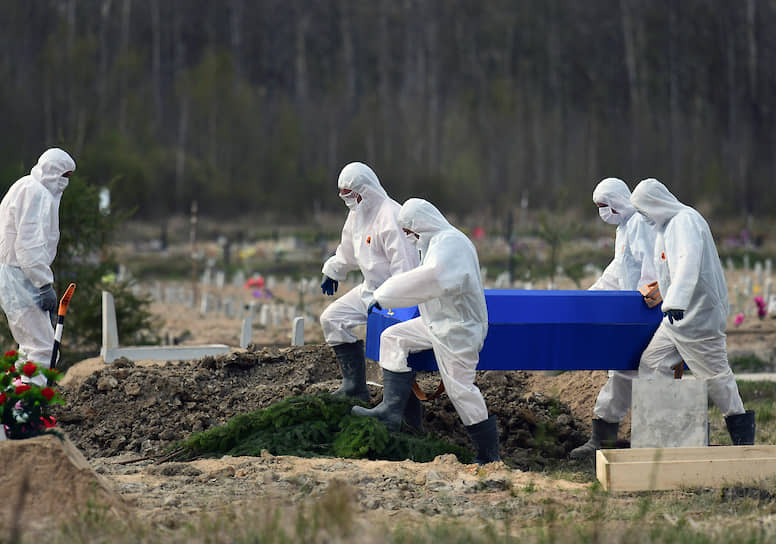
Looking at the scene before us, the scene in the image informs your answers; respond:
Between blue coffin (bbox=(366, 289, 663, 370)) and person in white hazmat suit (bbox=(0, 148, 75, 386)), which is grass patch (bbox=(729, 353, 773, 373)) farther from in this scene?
person in white hazmat suit (bbox=(0, 148, 75, 386))

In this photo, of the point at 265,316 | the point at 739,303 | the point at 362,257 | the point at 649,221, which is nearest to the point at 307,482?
the point at 362,257

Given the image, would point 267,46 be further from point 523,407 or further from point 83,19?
point 523,407

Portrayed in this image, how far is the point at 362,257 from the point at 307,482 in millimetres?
2626

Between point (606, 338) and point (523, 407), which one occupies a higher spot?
point (606, 338)

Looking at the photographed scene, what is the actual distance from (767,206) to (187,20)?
94.1ft

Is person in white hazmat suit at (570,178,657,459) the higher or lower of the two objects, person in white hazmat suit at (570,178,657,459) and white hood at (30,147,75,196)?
the lower

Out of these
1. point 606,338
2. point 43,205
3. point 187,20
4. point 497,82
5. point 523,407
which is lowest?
point 523,407

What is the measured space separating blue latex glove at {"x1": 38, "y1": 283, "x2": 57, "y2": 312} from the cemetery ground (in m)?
0.79

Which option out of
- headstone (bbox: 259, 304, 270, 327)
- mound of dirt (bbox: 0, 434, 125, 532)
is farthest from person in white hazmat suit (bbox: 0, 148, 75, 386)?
headstone (bbox: 259, 304, 270, 327)

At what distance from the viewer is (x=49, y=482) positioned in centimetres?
540

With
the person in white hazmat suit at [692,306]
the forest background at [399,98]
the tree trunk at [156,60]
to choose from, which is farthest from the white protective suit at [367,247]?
the tree trunk at [156,60]

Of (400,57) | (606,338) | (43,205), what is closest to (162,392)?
(43,205)

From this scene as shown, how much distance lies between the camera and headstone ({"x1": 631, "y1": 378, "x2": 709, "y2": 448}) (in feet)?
21.7

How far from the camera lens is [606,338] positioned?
7820mm
